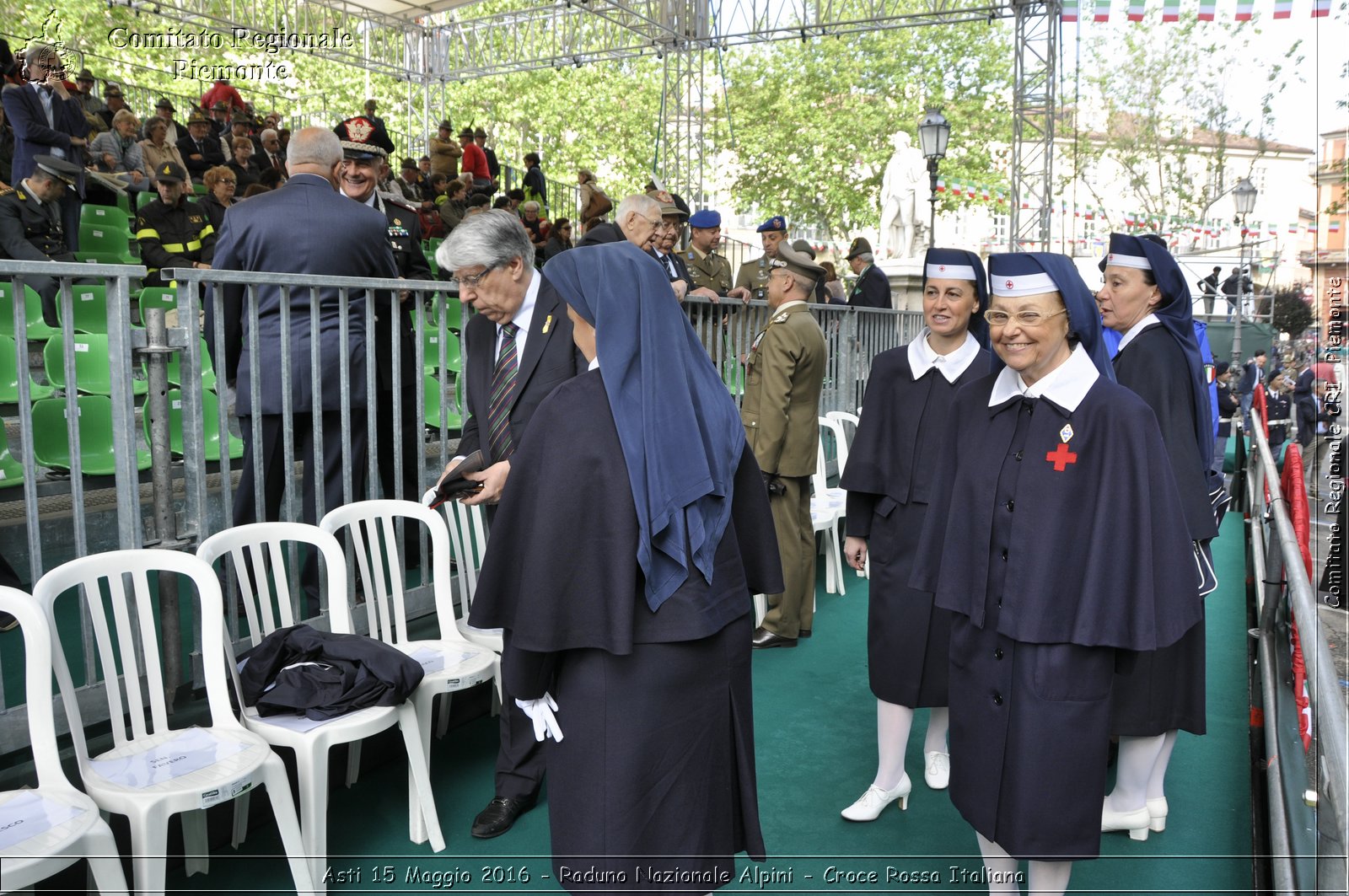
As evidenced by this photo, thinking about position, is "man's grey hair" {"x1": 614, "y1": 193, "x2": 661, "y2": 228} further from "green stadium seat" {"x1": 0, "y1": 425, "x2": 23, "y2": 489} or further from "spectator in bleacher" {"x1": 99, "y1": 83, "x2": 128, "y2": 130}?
"spectator in bleacher" {"x1": 99, "y1": 83, "x2": 128, "y2": 130}

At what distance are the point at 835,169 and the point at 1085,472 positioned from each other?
30.8 meters

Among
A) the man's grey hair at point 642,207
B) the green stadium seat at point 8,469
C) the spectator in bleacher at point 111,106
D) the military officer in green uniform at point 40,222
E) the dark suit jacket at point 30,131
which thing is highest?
the spectator in bleacher at point 111,106

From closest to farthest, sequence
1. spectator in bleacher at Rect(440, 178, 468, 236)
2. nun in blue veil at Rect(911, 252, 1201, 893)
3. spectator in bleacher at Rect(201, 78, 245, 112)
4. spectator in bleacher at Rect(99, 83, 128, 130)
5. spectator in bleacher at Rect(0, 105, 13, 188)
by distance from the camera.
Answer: nun in blue veil at Rect(911, 252, 1201, 893) < spectator in bleacher at Rect(0, 105, 13, 188) < spectator in bleacher at Rect(99, 83, 128, 130) < spectator in bleacher at Rect(440, 178, 468, 236) < spectator in bleacher at Rect(201, 78, 245, 112)

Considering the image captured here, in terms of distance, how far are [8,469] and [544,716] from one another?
3.21 meters

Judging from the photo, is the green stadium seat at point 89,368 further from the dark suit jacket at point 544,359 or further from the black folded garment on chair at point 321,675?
the dark suit jacket at point 544,359

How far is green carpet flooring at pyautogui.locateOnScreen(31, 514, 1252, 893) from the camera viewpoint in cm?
326

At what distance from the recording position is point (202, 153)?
11898 mm

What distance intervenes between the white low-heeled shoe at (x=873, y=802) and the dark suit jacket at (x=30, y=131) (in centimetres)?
769

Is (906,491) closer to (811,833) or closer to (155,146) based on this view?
(811,833)

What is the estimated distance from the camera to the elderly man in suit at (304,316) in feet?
12.3

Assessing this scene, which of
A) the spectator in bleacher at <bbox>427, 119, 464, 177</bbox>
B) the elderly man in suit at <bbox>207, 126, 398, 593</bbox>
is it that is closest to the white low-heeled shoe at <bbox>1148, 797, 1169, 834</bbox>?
the elderly man in suit at <bbox>207, 126, 398, 593</bbox>

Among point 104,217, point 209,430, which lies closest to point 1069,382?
point 209,430

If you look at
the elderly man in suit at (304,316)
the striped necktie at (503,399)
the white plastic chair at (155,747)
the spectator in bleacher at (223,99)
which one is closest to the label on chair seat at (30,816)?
the white plastic chair at (155,747)

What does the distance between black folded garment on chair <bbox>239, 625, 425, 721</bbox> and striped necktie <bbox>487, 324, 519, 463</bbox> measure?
74 centimetres
